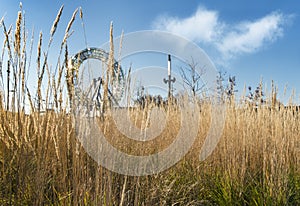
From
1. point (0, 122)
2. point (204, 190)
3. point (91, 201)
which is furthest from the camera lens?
point (204, 190)

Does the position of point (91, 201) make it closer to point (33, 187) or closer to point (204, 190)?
point (33, 187)

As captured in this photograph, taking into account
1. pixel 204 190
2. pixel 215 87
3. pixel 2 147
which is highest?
pixel 215 87

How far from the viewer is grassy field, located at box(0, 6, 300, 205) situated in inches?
46.6

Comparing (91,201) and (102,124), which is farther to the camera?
(102,124)

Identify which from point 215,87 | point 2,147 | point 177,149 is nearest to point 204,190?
point 177,149

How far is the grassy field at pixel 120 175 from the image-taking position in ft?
3.88

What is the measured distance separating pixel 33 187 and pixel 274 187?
1.36 meters

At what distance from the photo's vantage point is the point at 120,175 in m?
1.53

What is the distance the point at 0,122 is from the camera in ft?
4.51

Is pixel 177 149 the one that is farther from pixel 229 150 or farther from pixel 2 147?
pixel 2 147

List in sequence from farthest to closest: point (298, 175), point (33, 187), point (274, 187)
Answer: point (298, 175)
point (274, 187)
point (33, 187)

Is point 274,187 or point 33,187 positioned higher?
point 33,187

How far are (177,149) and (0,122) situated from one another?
152cm

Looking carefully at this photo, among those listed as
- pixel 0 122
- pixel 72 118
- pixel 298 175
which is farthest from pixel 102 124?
pixel 298 175
